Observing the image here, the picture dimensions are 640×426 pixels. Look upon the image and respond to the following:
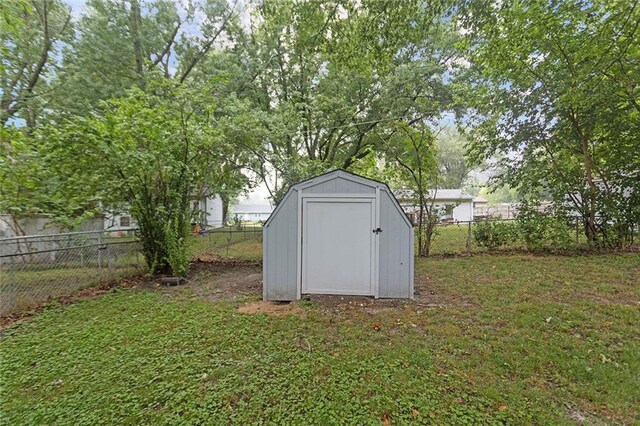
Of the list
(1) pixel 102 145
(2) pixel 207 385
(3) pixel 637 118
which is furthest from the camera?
(3) pixel 637 118

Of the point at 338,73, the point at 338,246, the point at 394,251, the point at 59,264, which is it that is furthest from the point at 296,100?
the point at 59,264

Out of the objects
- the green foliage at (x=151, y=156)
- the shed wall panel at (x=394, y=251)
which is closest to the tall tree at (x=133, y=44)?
the green foliage at (x=151, y=156)

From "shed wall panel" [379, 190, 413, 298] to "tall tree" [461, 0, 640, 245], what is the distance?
13.5ft

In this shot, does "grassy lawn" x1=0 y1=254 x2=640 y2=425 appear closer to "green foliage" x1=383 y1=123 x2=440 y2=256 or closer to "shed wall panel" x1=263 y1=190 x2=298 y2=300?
"shed wall panel" x1=263 y1=190 x2=298 y2=300

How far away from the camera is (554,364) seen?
2.69 metres

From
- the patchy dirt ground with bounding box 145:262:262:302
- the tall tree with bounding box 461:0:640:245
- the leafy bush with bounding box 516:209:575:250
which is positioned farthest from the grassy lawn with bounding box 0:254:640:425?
the tall tree with bounding box 461:0:640:245

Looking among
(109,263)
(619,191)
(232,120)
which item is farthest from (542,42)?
(109,263)

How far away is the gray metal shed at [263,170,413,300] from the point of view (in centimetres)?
456

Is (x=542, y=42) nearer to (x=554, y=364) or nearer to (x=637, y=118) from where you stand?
(x=637, y=118)

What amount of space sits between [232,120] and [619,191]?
1003cm

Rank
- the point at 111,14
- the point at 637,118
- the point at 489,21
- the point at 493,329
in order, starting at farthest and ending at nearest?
1. the point at 111,14
2. the point at 637,118
3. the point at 489,21
4. the point at 493,329

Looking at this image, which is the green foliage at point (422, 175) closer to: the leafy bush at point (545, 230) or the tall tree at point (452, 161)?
the leafy bush at point (545, 230)

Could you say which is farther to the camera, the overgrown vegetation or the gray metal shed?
the overgrown vegetation

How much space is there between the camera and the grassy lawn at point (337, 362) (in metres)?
2.13
